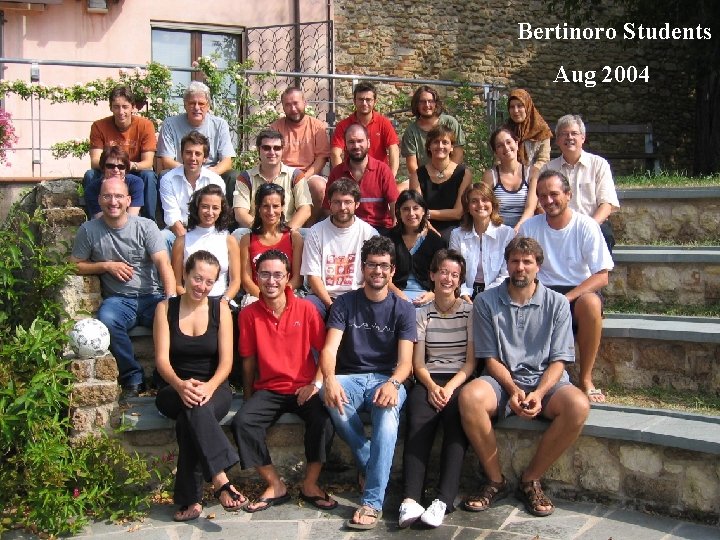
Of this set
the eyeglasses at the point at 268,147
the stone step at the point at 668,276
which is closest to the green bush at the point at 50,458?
the eyeglasses at the point at 268,147

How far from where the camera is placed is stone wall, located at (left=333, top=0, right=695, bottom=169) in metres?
11.8

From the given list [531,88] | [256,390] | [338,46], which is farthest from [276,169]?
[531,88]

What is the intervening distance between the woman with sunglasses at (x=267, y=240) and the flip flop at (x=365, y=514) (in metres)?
1.56

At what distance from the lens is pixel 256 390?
4625 mm

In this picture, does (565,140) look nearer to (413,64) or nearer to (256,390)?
(256,390)

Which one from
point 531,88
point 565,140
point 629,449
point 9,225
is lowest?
point 629,449

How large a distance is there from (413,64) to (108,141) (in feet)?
21.4

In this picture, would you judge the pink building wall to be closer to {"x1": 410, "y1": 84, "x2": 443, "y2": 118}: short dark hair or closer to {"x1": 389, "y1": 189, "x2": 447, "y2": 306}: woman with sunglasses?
{"x1": 410, "y1": 84, "x2": 443, "y2": 118}: short dark hair

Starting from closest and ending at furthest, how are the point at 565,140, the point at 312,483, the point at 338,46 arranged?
the point at 312,483
the point at 565,140
the point at 338,46

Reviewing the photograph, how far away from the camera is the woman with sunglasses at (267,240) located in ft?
17.3

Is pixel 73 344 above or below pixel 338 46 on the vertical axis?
below

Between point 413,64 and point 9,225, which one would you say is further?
point 413,64

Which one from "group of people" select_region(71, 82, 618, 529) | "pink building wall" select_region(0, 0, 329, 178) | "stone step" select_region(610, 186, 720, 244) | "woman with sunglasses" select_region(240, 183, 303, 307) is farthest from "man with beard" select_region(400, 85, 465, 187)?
"pink building wall" select_region(0, 0, 329, 178)

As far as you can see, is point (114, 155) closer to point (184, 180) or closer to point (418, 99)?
point (184, 180)
